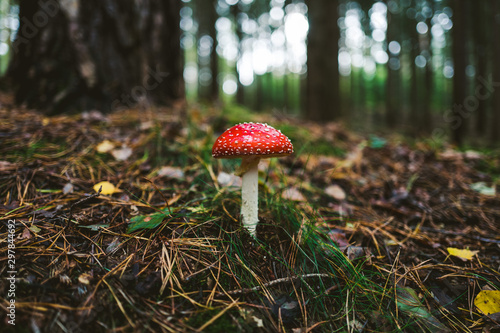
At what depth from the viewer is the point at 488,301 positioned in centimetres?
149

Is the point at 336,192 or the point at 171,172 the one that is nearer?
the point at 171,172

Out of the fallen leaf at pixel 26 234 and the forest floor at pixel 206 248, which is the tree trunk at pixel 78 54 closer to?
the forest floor at pixel 206 248

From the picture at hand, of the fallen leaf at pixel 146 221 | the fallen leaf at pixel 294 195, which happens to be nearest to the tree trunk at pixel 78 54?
the fallen leaf at pixel 146 221

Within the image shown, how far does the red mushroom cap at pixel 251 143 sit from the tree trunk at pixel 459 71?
20.2 ft

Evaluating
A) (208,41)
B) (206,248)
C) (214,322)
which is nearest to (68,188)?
(206,248)

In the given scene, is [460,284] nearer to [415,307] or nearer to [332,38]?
[415,307]

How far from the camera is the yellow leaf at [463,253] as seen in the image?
5.79 feet

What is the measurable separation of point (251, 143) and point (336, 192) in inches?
53.2

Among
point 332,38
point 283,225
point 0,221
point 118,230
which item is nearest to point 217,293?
point 283,225

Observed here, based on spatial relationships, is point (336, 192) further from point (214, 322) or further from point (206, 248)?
point (214, 322)

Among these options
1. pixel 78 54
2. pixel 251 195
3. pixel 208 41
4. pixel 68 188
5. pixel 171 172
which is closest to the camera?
pixel 251 195

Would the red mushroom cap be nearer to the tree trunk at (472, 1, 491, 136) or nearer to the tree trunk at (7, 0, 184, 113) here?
the tree trunk at (7, 0, 184, 113)

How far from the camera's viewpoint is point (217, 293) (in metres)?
1.41

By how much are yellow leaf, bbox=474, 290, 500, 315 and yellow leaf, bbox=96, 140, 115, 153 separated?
2834 millimetres
